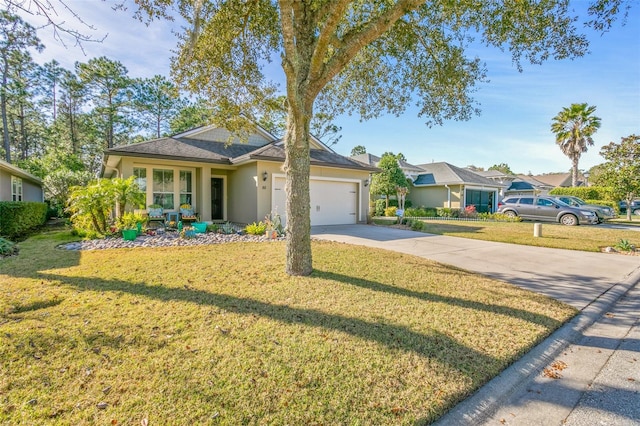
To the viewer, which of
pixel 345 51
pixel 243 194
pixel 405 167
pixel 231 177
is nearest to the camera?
pixel 345 51

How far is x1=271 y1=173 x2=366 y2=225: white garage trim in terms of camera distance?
12680mm

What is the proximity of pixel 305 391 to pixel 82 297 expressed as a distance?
3.66m

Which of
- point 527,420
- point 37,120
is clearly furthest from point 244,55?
point 37,120

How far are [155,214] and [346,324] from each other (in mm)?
10787

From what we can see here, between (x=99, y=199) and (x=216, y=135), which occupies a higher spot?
(x=216, y=135)

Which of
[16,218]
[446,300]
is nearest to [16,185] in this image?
[16,218]

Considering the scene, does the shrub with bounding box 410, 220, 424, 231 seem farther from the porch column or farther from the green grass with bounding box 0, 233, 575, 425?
the porch column

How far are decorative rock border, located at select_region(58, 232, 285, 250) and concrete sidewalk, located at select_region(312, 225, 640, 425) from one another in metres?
5.92

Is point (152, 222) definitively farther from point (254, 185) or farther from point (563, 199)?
point (563, 199)

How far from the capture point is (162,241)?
8.80m

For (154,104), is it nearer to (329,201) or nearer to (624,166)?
(329,201)

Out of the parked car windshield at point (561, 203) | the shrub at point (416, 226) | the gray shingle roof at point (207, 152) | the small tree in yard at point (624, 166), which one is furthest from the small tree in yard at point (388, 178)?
the small tree in yard at point (624, 166)

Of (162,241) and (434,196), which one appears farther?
(434,196)

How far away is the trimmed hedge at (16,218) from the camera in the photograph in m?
10.4
